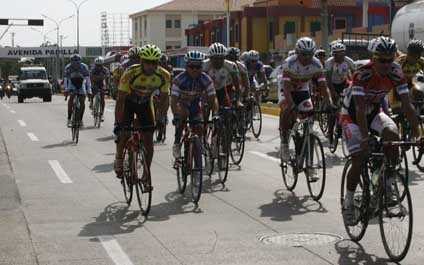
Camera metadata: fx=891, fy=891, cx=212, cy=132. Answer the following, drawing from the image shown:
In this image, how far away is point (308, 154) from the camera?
11.2 m

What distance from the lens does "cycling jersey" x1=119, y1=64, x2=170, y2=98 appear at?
1033 centimetres

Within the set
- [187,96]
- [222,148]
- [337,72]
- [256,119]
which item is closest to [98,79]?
[256,119]

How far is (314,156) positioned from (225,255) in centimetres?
342

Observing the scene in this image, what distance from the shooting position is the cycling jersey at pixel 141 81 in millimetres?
10328

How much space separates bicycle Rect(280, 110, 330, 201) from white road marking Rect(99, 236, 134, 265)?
3120 millimetres

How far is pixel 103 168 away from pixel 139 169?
15.6 feet

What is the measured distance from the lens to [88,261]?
7.87m

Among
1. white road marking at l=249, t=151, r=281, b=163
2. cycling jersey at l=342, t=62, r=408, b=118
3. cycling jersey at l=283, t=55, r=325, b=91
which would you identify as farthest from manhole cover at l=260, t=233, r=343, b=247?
white road marking at l=249, t=151, r=281, b=163

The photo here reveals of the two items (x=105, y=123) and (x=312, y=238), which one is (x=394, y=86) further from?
(x=105, y=123)

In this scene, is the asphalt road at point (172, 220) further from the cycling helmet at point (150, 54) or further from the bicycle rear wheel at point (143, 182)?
the cycling helmet at point (150, 54)

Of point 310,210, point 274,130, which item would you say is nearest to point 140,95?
point 310,210

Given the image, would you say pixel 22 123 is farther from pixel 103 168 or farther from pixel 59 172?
pixel 59 172

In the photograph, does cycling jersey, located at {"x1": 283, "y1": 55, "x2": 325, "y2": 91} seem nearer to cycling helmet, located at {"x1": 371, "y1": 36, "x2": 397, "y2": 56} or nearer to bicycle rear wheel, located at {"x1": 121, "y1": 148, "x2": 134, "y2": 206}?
bicycle rear wheel, located at {"x1": 121, "y1": 148, "x2": 134, "y2": 206}

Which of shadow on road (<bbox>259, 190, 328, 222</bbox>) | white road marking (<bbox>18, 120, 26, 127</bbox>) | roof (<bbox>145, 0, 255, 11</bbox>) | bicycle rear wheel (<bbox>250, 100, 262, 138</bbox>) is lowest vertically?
white road marking (<bbox>18, 120, 26, 127</bbox>)
